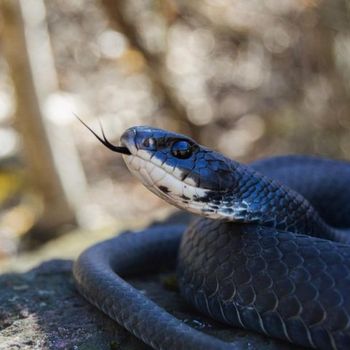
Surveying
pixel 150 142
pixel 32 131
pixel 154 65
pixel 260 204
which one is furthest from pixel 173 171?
pixel 154 65

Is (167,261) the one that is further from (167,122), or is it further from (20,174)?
(167,122)

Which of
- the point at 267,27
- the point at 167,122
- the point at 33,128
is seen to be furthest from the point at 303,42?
the point at 33,128

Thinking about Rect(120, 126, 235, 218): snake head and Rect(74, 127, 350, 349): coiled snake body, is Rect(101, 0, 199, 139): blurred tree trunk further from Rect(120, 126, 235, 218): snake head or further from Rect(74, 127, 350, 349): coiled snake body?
Rect(120, 126, 235, 218): snake head

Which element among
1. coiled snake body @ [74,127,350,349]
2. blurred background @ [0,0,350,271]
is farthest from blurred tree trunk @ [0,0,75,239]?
coiled snake body @ [74,127,350,349]

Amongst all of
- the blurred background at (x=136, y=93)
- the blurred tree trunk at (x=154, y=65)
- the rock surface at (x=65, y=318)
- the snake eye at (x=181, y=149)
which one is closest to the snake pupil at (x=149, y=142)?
the snake eye at (x=181, y=149)

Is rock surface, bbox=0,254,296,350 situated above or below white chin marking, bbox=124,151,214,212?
below

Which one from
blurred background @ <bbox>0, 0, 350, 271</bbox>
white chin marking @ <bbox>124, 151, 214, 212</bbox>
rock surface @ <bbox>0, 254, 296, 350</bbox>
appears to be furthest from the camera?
blurred background @ <bbox>0, 0, 350, 271</bbox>
